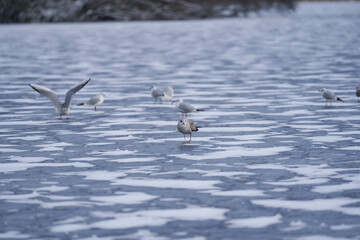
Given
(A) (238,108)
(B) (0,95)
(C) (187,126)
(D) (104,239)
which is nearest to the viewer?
(D) (104,239)

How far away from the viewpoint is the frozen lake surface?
8.26 m

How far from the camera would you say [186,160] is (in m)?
11.8

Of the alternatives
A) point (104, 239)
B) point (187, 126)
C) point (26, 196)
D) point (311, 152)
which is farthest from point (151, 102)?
point (104, 239)

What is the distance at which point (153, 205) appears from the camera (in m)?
8.98

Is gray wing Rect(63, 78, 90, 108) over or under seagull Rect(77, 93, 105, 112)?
over

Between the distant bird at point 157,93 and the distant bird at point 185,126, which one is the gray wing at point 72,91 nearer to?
the distant bird at point 157,93

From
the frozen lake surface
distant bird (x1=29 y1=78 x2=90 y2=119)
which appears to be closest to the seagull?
the frozen lake surface

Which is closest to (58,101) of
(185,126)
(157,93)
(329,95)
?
(157,93)

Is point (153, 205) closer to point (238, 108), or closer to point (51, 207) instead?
point (51, 207)

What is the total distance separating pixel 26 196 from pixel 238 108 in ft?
29.3

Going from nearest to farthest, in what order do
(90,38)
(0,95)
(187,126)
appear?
(187,126), (0,95), (90,38)

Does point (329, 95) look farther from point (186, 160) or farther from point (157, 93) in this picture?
point (186, 160)

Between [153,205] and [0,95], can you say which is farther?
[0,95]

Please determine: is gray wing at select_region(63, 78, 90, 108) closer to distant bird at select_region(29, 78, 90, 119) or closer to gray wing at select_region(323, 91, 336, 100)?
distant bird at select_region(29, 78, 90, 119)
